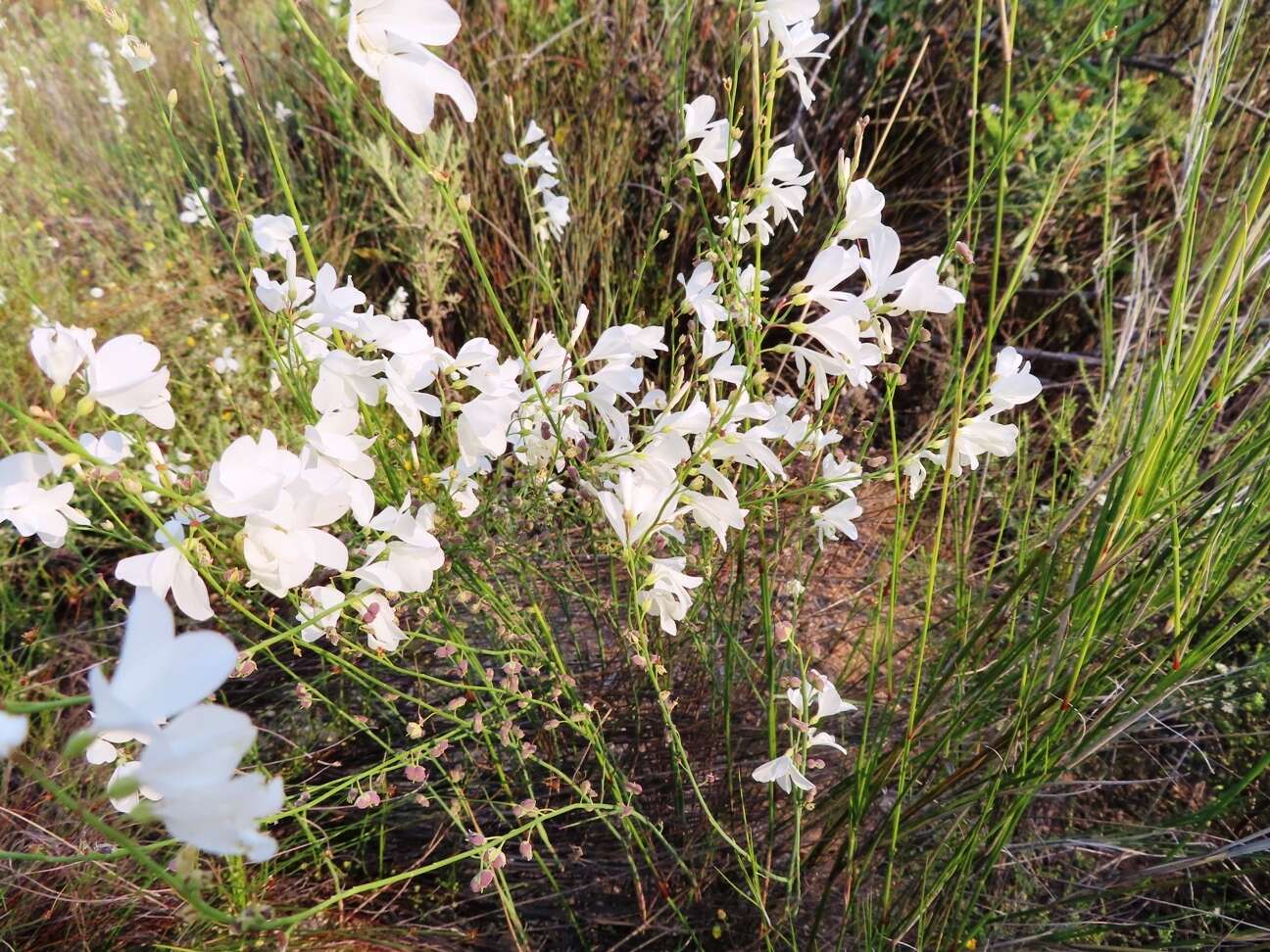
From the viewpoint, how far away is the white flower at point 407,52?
69 cm

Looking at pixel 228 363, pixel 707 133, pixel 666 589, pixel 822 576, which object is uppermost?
pixel 707 133

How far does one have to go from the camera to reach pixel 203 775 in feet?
1.34

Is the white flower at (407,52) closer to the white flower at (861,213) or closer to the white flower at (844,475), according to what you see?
the white flower at (861,213)

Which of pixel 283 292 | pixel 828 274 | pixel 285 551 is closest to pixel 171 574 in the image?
pixel 285 551

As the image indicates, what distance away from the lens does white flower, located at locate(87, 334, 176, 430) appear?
29.1 inches

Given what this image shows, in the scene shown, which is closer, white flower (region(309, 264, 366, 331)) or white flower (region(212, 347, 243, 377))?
white flower (region(309, 264, 366, 331))

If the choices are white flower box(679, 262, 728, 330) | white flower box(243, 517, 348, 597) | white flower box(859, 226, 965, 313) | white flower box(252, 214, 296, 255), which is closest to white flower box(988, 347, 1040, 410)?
white flower box(859, 226, 965, 313)

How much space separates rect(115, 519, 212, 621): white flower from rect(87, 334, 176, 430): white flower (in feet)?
0.41

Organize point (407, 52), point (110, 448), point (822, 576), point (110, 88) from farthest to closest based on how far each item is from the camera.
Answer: point (110, 88) < point (822, 576) < point (110, 448) < point (407, 52)

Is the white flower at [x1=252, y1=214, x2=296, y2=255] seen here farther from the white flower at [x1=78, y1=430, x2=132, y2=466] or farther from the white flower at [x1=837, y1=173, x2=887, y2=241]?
the white flower at [x1=837, y1=173, x2=887, y2=241]

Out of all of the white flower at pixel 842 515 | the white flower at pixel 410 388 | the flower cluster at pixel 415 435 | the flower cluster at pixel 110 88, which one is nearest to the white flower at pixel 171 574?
the flower cluster at pixel 415 435

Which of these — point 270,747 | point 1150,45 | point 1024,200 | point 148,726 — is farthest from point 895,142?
point 148,726

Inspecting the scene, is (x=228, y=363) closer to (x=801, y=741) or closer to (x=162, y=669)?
(x=801, y=741)

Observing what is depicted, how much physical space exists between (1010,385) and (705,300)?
1.28ft
